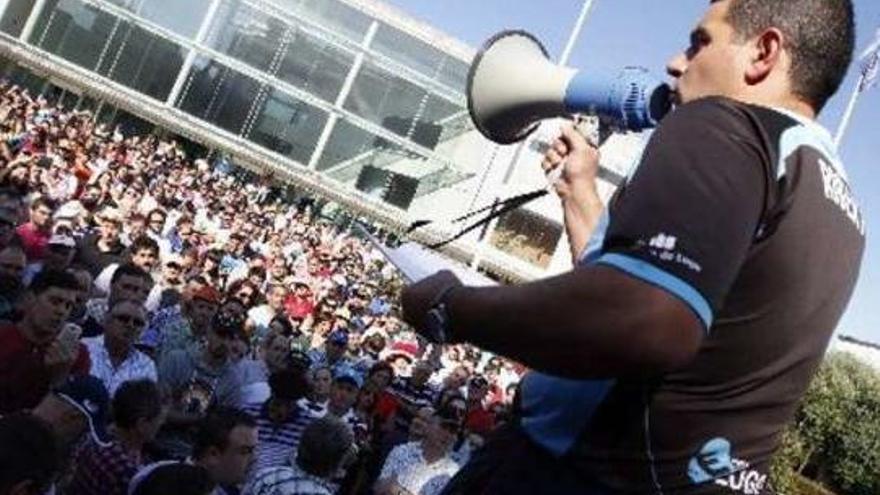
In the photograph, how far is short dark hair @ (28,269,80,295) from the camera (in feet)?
19.2

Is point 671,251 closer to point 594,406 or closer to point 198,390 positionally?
point 594,406

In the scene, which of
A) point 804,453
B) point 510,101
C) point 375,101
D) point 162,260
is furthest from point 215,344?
point 375,101

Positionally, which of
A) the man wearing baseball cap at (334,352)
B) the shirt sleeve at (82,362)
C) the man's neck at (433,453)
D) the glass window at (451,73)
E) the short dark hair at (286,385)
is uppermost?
the glass window at (451,73)

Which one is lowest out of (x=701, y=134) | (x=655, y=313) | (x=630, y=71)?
(x=655, y=313)

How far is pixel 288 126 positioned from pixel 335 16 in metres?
5.74

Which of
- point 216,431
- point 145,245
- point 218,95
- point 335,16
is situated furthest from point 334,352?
point 335,16

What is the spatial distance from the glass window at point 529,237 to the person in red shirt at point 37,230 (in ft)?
117

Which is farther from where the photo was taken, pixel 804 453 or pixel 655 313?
pixel 804 453

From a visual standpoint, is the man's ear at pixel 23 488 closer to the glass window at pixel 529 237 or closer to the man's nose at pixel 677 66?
the man's nose at pixel 677 66

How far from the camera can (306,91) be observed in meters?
44.6

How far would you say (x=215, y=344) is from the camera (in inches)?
306

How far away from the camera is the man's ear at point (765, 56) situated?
1406mm

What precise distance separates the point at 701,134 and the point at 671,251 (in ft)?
0.59

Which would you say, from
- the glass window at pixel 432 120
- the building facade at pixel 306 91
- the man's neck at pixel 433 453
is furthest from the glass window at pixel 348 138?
the man's neck at pixel 433 453
